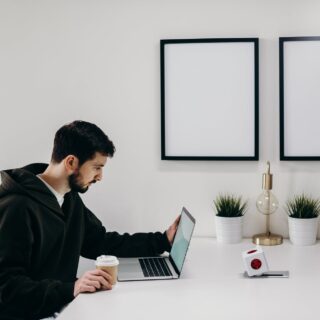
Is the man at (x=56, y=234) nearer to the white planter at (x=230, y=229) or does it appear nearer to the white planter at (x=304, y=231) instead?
the white planter at (x=230, y=229)

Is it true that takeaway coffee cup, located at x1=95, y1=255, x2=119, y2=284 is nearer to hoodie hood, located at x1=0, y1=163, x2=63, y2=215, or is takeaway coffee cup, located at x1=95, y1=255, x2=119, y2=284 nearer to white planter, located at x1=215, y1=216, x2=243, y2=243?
hoodie hood, located at x1=0, y1=163, x2=63, y2=215

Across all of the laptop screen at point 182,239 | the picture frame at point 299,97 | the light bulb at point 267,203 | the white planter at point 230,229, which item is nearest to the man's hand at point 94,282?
the laptop screen at point 182,239

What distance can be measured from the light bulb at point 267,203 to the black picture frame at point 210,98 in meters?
0.18

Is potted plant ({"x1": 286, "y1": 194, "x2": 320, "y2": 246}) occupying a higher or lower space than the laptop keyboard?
higher

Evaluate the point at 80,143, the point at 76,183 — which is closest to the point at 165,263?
the point at 76,183

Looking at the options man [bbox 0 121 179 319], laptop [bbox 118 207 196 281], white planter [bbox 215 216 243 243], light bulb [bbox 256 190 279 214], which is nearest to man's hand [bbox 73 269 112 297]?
man [bbox 0 121 179 319]

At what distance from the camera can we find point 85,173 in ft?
6.48

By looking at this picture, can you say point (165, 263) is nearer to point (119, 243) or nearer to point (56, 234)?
point (119, 243)

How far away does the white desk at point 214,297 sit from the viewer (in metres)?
1.53

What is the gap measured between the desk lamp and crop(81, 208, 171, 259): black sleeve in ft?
1.51

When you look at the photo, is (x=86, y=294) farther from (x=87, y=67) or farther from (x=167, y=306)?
(x=87, y=67)

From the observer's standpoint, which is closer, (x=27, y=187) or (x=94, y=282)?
(x=94, y=282)

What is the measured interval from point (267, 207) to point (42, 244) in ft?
3.39

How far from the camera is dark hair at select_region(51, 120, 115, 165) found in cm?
195
